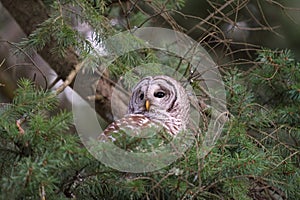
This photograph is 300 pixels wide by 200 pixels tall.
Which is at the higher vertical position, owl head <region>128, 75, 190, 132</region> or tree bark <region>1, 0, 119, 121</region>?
tree bark <region>1, 0, 119, 121</region>

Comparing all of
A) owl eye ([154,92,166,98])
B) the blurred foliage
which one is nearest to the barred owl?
owl eye ([154,92,166,98])

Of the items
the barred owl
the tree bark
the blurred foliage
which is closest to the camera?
the blurred foliage

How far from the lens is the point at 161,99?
9.61 ft

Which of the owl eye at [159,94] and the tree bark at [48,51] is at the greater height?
the tree bark at [48,51]

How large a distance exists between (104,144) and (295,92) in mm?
1470

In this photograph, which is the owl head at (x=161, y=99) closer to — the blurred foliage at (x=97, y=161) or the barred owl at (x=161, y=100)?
the barred owl at (x=161, y=100)

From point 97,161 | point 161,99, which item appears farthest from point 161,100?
point 97,161

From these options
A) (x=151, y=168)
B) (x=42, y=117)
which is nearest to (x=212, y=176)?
(x=151, y=168)

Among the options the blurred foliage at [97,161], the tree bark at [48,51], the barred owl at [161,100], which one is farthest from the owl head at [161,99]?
the tree bark at [48,51]

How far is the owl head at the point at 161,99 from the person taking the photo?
9.30 feet

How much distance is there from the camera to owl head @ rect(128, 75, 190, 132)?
2.84 meters

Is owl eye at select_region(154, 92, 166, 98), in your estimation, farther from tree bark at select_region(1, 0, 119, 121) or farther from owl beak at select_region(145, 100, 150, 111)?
tree bark at select_region(1, 0, 119, 121)

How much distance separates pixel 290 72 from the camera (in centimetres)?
280

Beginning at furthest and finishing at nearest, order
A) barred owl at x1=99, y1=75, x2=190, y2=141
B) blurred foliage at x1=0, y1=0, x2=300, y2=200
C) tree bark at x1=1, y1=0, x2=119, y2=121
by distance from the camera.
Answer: tree bark at x1=1, y1=0, x2=119, y2=121 → barred owl at x1=99, y1=75, x2=190, y2=141 → blurred foliage at x1=0, y1=0, x2=300, y2=200
